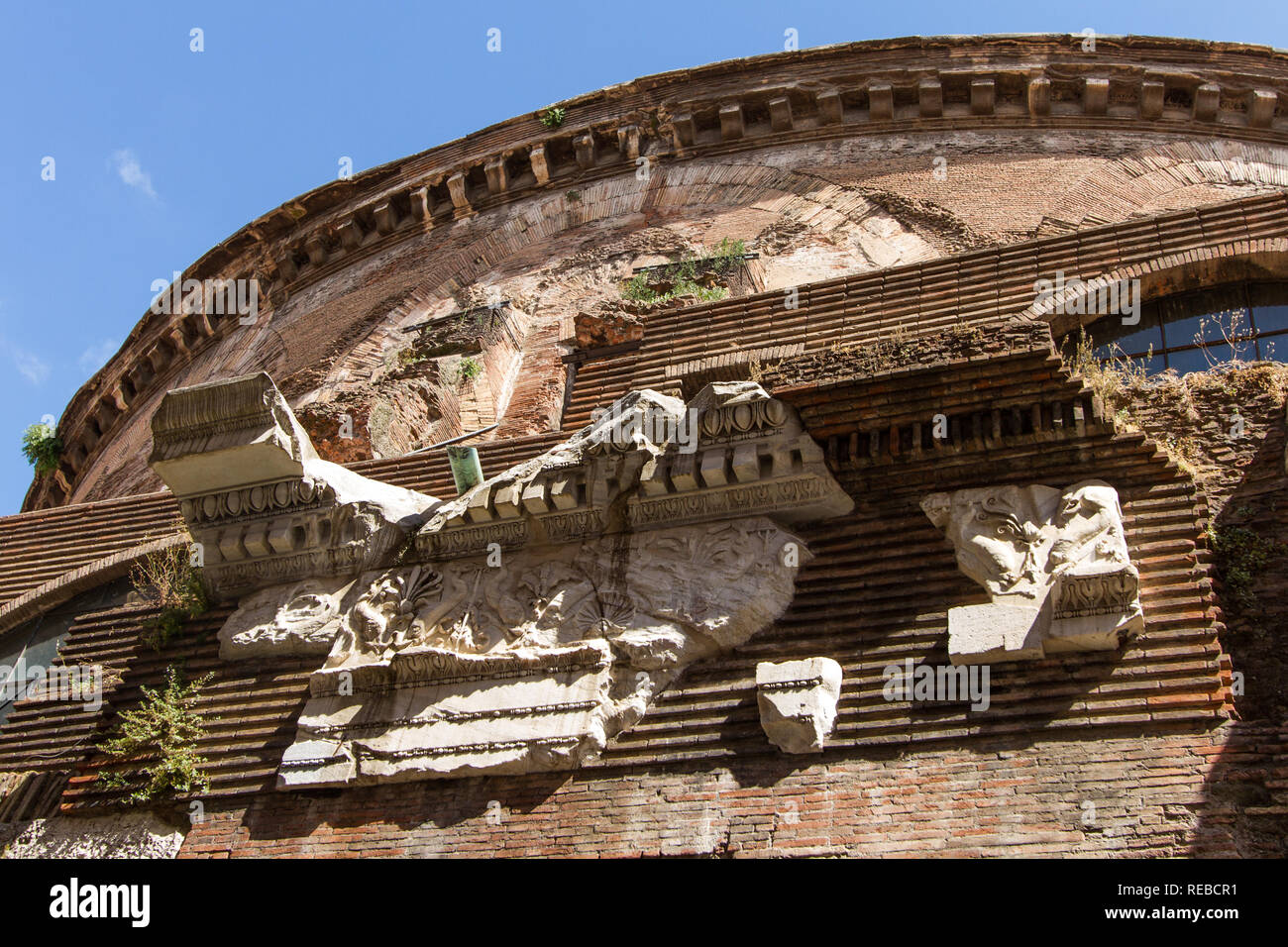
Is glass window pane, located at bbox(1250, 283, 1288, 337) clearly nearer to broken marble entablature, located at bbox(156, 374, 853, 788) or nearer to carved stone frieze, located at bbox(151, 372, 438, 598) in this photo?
broken marble entablature, located at bbox(156, 374, 853, 788)

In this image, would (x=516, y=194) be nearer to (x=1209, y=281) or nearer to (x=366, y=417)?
(x=366, y=417)

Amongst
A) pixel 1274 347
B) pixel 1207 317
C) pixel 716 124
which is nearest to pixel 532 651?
pixel 1207 317

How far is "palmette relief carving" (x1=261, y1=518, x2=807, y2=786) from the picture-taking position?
22.4 feet

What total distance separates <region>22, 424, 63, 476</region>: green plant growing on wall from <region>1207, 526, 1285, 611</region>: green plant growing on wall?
18717mm

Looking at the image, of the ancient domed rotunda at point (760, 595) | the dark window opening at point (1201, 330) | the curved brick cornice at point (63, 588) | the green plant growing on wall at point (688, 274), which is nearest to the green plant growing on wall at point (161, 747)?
the ancient domed rotunda at point (760, 595)

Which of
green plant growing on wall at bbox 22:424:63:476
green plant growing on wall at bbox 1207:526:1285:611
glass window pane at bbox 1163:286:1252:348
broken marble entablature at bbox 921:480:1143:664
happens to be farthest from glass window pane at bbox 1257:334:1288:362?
green plant growing on wall at bbox 22:424:63:476

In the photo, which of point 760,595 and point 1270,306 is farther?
point 1270,306

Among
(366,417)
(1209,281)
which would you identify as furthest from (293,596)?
(366,417)

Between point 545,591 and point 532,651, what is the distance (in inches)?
18.2

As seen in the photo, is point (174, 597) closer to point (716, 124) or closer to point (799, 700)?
point (799, 700)

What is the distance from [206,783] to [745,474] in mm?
3410

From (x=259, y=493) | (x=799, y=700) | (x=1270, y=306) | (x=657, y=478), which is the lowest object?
(x=799, y=700)

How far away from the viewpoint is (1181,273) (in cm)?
886

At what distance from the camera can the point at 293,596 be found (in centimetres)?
826
